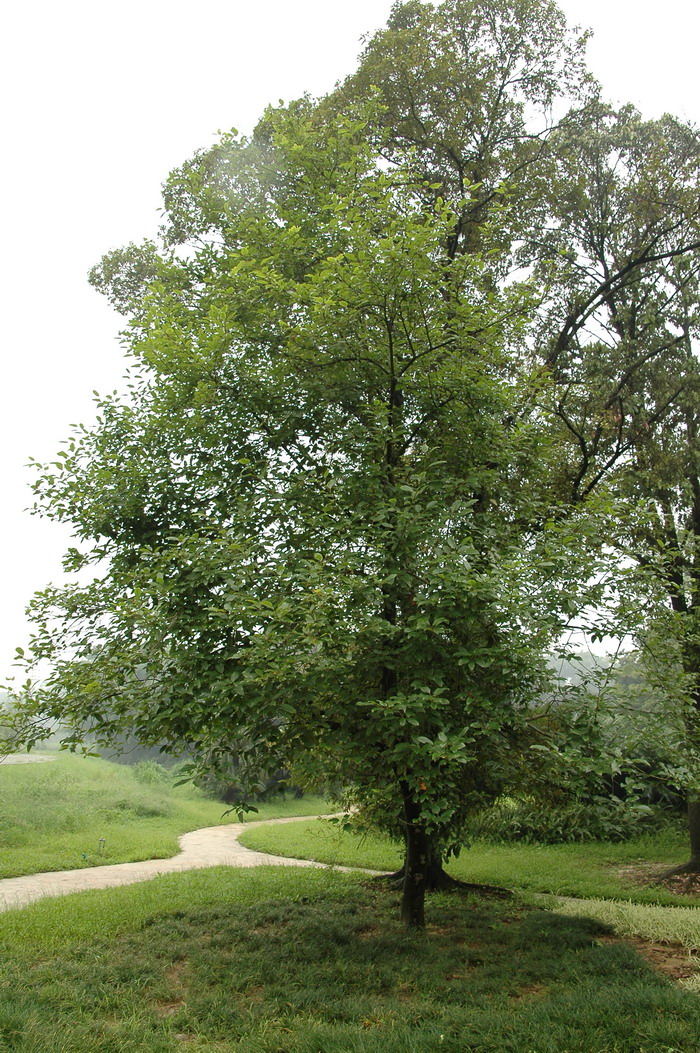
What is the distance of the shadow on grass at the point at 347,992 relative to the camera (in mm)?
4062

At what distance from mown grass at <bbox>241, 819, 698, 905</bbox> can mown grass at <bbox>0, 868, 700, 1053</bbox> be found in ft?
8.46

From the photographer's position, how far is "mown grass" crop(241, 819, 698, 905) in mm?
10047

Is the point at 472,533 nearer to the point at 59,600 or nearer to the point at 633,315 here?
the point at 59,600

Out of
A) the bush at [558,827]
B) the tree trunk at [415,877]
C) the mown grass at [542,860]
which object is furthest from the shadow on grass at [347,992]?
the bush at [558,827]

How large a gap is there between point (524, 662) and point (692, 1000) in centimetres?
238

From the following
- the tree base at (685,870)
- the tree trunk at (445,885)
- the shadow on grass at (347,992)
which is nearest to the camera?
the shadow on grass at (347,992)

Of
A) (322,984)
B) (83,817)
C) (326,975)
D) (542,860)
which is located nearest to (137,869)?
(83,817)

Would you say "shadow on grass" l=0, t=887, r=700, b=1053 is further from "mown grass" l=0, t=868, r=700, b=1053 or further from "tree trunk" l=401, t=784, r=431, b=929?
"tree trunk" l=401, t=784, r=431, b=929

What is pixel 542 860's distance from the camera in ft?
42.2

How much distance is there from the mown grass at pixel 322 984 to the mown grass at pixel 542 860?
2579 millimetres

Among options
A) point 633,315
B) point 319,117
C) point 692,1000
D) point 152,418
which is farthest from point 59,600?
point 633,315

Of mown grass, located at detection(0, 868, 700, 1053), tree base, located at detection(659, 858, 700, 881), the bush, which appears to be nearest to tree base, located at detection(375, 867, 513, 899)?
mown grass, located at detection(0, 868, 700, 1053)

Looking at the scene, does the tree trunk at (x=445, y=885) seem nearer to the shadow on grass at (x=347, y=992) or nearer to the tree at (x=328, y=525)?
the shadow on grass at (x=347, y=992)

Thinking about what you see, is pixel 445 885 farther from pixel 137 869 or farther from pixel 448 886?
pixel 137 869
